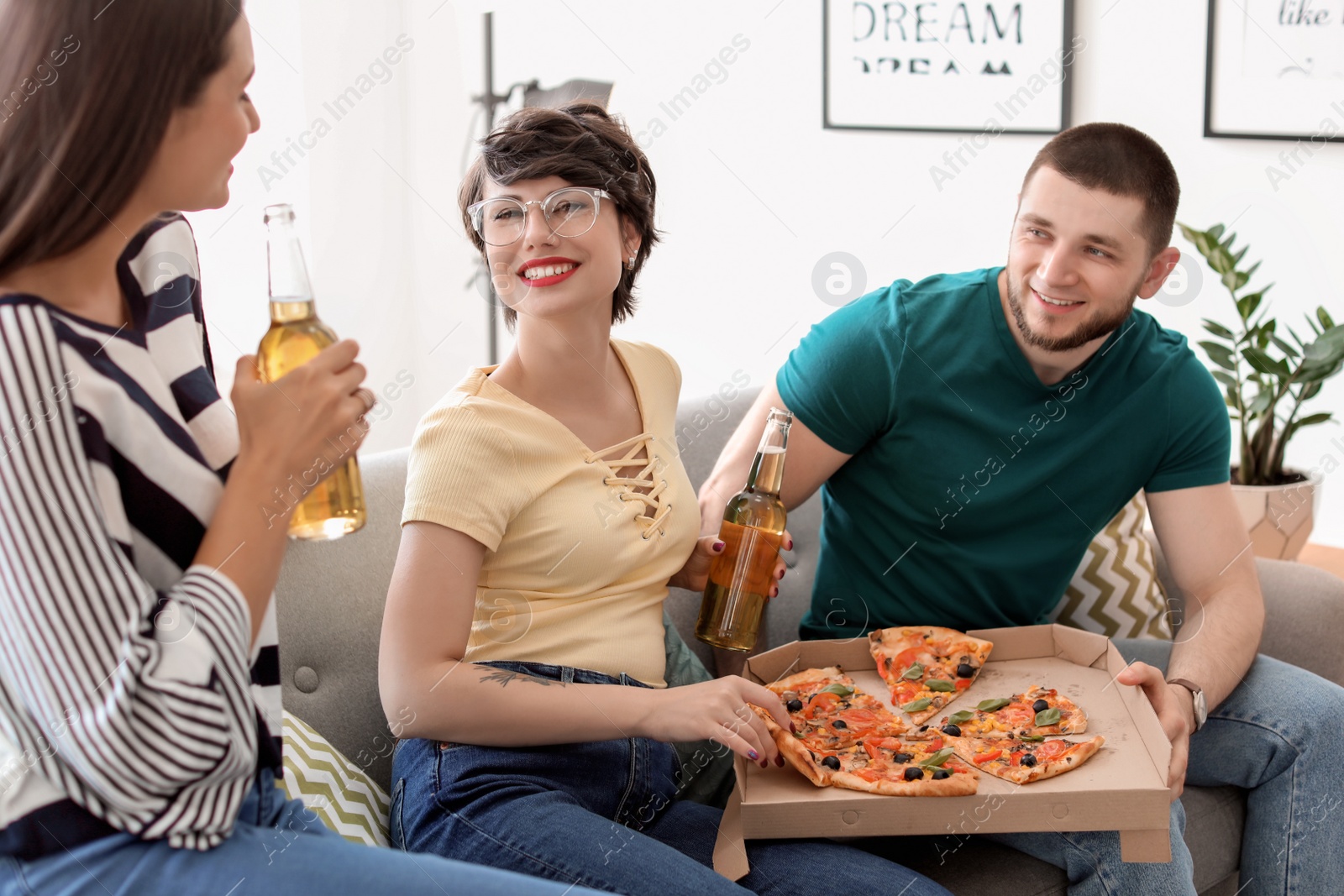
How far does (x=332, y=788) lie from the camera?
1401 mm

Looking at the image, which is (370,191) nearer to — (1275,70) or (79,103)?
(1275,70)

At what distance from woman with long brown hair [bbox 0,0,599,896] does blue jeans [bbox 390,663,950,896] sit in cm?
29

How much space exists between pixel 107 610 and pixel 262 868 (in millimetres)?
256

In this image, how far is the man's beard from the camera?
170 cm

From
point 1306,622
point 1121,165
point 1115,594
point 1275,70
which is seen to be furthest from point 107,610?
point 1275,70

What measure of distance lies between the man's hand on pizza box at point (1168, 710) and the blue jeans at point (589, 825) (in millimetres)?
351

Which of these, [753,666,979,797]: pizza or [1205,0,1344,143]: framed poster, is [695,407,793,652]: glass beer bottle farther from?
[1205,0,1344,143]: framed poster

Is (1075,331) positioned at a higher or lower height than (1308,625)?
higher

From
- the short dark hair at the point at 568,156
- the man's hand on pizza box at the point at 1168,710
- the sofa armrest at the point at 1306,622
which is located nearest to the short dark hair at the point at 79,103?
the short dark hair at the point at 568,156

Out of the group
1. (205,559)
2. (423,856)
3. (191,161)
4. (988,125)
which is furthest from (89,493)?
(988,125)

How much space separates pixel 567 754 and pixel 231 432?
1.96ft

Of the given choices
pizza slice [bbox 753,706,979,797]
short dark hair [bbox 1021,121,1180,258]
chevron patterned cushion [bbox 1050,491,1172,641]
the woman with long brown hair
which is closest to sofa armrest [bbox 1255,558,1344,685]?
chevron patterned cushion [bbox 1050,491,1172,641]

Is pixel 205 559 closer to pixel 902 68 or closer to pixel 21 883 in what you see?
pixel 21 883

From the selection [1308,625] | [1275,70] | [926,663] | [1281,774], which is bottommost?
[1281,774]
